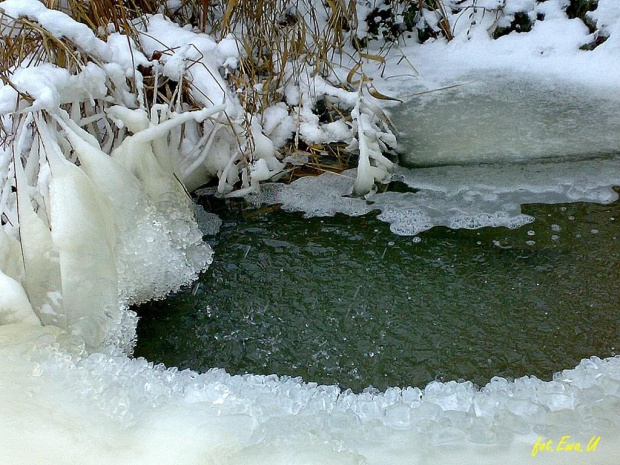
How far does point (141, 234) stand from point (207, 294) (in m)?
0.30

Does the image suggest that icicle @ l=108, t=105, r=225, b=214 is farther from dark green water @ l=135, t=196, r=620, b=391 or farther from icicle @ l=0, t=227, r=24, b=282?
icicle @ l=0, t=227, r=24, b=282

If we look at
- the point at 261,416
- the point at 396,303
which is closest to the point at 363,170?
the point at 396,303

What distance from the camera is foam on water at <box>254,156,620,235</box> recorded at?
243 centimetres

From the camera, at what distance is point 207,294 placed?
2.19 meters

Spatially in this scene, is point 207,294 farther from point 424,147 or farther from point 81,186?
point 424,147

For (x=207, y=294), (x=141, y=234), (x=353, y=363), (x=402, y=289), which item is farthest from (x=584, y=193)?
(x=141, y=234)

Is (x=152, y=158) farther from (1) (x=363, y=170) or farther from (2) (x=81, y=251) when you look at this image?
(1) (x=363, y=170)

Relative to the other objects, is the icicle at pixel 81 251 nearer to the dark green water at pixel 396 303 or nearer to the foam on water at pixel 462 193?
the dark green water at pixel 396 303

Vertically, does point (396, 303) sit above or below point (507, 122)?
below

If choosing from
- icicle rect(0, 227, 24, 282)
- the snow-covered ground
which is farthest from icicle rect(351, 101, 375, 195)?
icicle rect(0, 227, 24, 282)

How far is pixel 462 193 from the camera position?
2543 mm

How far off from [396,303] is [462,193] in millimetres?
687

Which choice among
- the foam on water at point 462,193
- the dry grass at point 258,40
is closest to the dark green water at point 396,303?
the foam on water at point 462,193

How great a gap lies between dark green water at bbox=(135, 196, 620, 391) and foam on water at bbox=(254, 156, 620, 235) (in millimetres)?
60
